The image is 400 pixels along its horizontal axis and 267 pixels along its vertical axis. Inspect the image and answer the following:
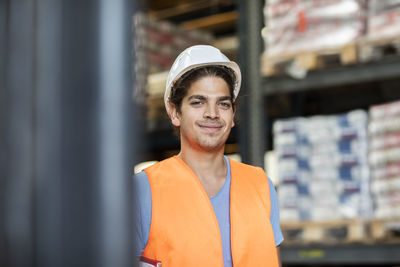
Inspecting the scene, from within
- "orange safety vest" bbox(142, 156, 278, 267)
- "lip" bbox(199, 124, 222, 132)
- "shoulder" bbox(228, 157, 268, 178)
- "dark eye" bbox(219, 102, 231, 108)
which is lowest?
"orange safety vest" bbox(142, 156, 278, 267)

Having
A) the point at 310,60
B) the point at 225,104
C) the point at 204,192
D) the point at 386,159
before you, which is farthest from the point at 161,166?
the point at 310,60

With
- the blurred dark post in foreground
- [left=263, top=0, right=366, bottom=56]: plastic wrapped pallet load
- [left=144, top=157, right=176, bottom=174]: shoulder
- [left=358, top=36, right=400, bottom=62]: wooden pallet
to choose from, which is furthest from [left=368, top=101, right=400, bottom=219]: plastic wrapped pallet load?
the blurred dark post in foreground

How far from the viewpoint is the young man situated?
1455mm

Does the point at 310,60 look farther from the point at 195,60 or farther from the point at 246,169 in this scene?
the point at 195,60

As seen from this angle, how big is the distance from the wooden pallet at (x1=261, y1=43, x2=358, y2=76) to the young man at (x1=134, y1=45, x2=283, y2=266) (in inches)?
95.6

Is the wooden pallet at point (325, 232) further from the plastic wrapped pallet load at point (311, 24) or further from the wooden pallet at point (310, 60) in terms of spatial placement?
the plastic wrapped pallet load at point (311, 24)

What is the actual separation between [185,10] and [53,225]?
20.0 feet

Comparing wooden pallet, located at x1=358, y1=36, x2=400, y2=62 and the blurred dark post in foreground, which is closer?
the blurred dark post in foreground

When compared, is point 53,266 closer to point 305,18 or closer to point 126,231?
point 126,231

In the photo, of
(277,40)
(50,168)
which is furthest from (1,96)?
(277,40)

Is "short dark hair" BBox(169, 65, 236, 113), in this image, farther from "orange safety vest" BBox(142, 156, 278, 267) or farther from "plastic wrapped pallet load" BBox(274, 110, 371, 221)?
"plastic wrapped pallet load" BBox(274, 110, 371, 221)

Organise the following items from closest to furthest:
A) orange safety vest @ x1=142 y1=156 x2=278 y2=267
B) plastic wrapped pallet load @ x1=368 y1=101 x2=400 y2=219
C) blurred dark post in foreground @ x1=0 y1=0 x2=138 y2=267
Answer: blurred dark post in foreground @ x1=0 y1=0 x2=138 y2=267 < orange safety vest @ x1=142 y1=156 x2=278 y2=267 < plastic wrapped pallet load @ x1=368 y1=101 x2=400 y2=219

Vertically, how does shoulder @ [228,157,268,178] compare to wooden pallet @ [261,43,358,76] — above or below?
below

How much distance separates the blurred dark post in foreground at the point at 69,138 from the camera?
13.4 inches
